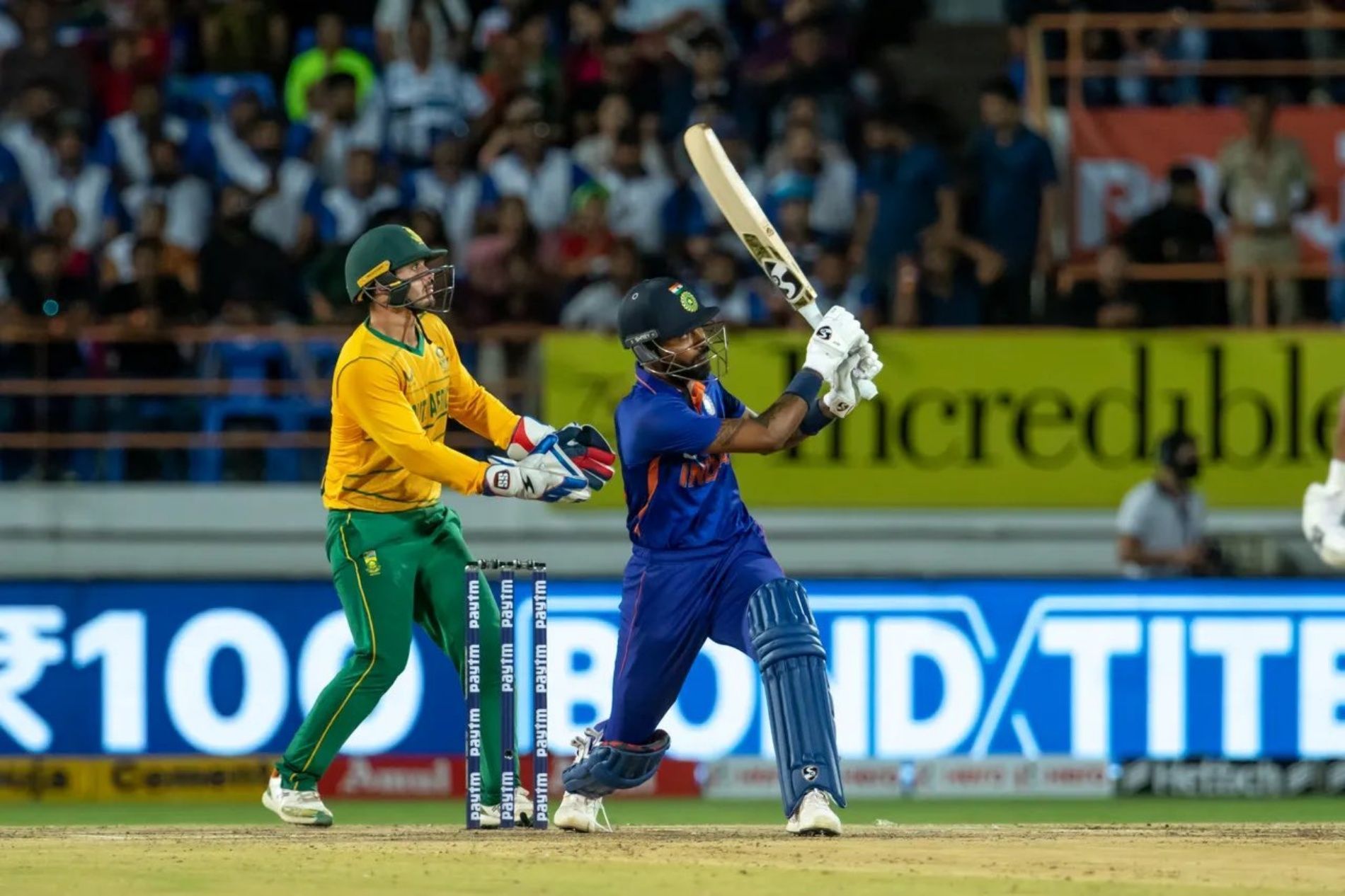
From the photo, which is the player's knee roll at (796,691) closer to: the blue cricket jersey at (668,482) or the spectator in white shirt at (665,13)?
the blue cricket jersey at (668,482)

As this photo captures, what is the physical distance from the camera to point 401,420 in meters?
Result: 8.76

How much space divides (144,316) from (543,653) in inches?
238

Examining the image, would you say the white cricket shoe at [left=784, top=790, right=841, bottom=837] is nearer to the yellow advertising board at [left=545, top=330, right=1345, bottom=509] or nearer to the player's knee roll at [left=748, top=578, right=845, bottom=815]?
the player's knee roll at [left=748, top=578, right=845, bottom=815]

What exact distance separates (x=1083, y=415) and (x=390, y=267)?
6.08 meters

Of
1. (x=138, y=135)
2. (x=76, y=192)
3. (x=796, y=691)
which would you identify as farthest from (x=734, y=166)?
Result: (x=796, y=691)

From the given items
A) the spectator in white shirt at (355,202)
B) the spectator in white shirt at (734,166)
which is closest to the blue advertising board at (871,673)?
the spectator in white shirt at (355,202)

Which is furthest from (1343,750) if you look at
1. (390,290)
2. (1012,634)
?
(390,290)

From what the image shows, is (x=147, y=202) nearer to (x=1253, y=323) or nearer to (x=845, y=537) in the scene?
(x=845, y=537)

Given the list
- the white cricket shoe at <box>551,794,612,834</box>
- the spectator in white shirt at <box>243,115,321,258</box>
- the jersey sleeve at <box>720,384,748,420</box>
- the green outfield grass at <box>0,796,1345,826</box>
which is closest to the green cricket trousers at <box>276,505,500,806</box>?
the white cricket shoe at <box>551,794,612,834</box>

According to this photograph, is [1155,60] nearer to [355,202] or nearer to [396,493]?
[355,202]

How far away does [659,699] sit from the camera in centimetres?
870

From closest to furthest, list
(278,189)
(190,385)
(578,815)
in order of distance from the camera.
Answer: (578,815)
(190,385)
(278,189)

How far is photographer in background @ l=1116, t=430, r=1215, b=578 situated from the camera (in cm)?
1334

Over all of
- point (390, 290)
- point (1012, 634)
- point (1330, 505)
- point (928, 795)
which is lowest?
point (928, 795)
